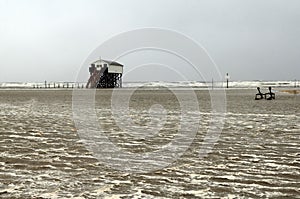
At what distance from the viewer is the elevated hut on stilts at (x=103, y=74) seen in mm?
67125

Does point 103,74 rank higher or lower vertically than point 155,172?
higher

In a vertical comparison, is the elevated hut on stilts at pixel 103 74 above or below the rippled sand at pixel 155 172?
above

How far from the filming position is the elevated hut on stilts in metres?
67.1

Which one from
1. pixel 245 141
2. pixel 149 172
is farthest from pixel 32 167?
pixel 245 141

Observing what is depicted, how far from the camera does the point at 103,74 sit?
224 ft

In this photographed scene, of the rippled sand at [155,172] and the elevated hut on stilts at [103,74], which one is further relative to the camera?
the elevated hut on stilts at [103,74]

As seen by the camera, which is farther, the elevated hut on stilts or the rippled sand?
the elevated hut on stilts

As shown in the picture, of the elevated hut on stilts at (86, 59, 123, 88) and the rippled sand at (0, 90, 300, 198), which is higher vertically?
the elevated hut on stilts at (86, 59, 123, 88)

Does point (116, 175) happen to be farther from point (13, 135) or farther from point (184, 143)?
point (13, 135)

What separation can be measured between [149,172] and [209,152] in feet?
5.83

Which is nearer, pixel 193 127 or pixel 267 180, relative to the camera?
pixel 267 180

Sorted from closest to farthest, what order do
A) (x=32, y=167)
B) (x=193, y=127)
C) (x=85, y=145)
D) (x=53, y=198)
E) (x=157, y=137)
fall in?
1. (x=53, y=198)
2. (x=32, y=167)
3. (x=85, y=145)
4. (x=157, y=137)
5. (x=193, y=127)

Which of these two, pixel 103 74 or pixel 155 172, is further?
pixel 103 74

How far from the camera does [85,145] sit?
272 inches
